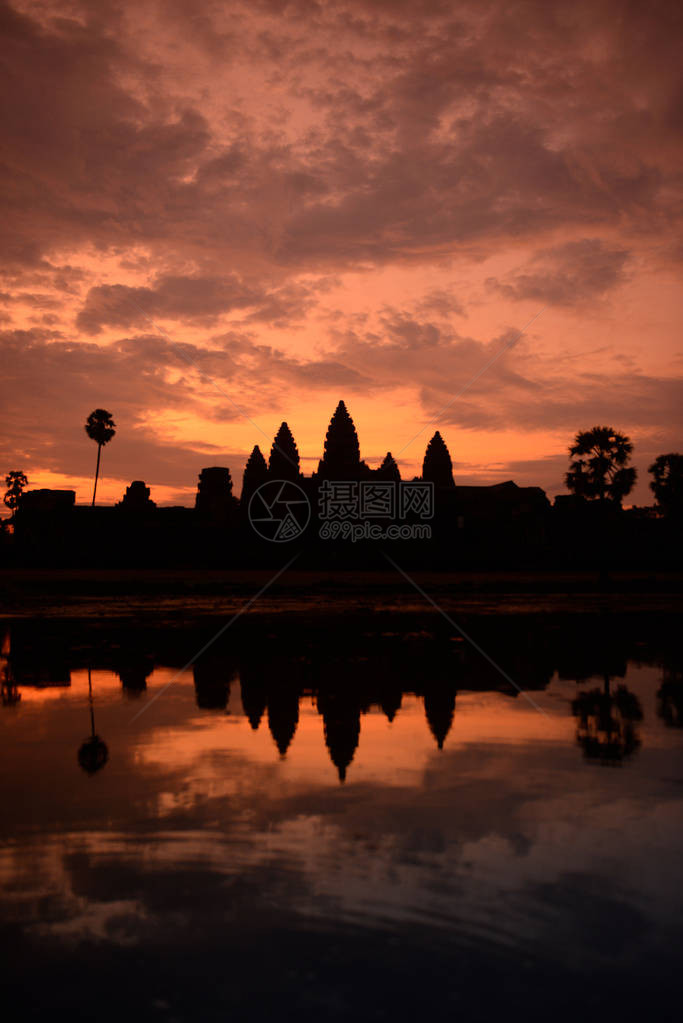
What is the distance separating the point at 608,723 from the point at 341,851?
406 cm

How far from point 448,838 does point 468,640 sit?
10.1m

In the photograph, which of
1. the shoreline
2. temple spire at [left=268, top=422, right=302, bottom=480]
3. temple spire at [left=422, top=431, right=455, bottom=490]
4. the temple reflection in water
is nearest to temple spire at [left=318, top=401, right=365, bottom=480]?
temple spire at [left=268, top=422, right=302, bottom=480]

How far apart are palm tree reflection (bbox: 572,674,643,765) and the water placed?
0.04m

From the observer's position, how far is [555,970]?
292 cm

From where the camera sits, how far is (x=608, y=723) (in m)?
7.28

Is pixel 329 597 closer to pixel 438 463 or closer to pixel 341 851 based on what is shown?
pixel 341 851

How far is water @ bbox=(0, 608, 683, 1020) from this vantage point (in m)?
2.85

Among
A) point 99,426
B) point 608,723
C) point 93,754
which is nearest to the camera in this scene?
point 93,754

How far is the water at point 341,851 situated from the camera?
2854 mm

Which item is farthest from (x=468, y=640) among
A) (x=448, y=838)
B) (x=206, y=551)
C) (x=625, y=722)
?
(x=206, y=551)

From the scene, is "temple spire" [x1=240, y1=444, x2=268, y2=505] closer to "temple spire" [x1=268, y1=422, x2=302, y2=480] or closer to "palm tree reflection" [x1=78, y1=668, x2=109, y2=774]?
"temple spire" [x1=268, y1=422, x2=302, y2=480]

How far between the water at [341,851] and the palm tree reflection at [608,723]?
1.6 inches

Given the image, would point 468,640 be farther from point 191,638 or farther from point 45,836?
point 45,836

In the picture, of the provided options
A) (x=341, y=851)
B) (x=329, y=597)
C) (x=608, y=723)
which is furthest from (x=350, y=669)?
(x=329, y=597)
